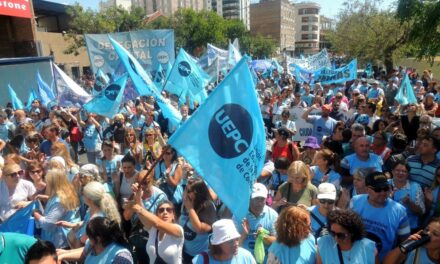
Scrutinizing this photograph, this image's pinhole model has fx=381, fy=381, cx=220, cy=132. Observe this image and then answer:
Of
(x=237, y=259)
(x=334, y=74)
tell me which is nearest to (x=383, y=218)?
(x=237, y=259)

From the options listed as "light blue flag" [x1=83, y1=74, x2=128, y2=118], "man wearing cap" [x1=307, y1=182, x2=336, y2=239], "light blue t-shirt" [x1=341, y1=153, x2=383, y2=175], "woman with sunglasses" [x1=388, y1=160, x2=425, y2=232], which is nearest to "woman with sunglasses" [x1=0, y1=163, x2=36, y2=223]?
"light blue flag" [x1=83, y1=74, x2=128, y2=118]

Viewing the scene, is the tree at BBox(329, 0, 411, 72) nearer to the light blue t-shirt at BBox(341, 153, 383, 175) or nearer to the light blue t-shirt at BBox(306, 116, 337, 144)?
the light blue t-shirt at BBox(306, 116, 337, 144)

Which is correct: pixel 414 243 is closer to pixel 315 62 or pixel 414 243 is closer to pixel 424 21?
pixel 424 21

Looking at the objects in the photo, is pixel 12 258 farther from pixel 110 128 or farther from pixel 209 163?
pixel 110 128

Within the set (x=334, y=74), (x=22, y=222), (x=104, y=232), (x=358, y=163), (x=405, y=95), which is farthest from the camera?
(x=334, y=74)

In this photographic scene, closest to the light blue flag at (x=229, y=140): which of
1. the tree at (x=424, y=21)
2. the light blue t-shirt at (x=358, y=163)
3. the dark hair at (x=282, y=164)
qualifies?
the dark hair at (x=282, y=164)

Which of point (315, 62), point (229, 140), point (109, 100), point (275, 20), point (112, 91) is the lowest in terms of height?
point (315, 62)

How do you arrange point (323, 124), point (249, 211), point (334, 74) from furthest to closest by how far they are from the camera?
point (334, 74) → point (323, 124) → point (249, 211)

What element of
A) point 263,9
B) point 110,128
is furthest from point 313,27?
point 110,128

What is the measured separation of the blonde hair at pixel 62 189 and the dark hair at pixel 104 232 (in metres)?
1.02

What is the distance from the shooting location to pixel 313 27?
130 metres

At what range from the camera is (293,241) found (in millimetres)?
2891

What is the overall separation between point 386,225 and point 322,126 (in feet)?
14.4

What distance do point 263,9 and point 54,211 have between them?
131 metres
